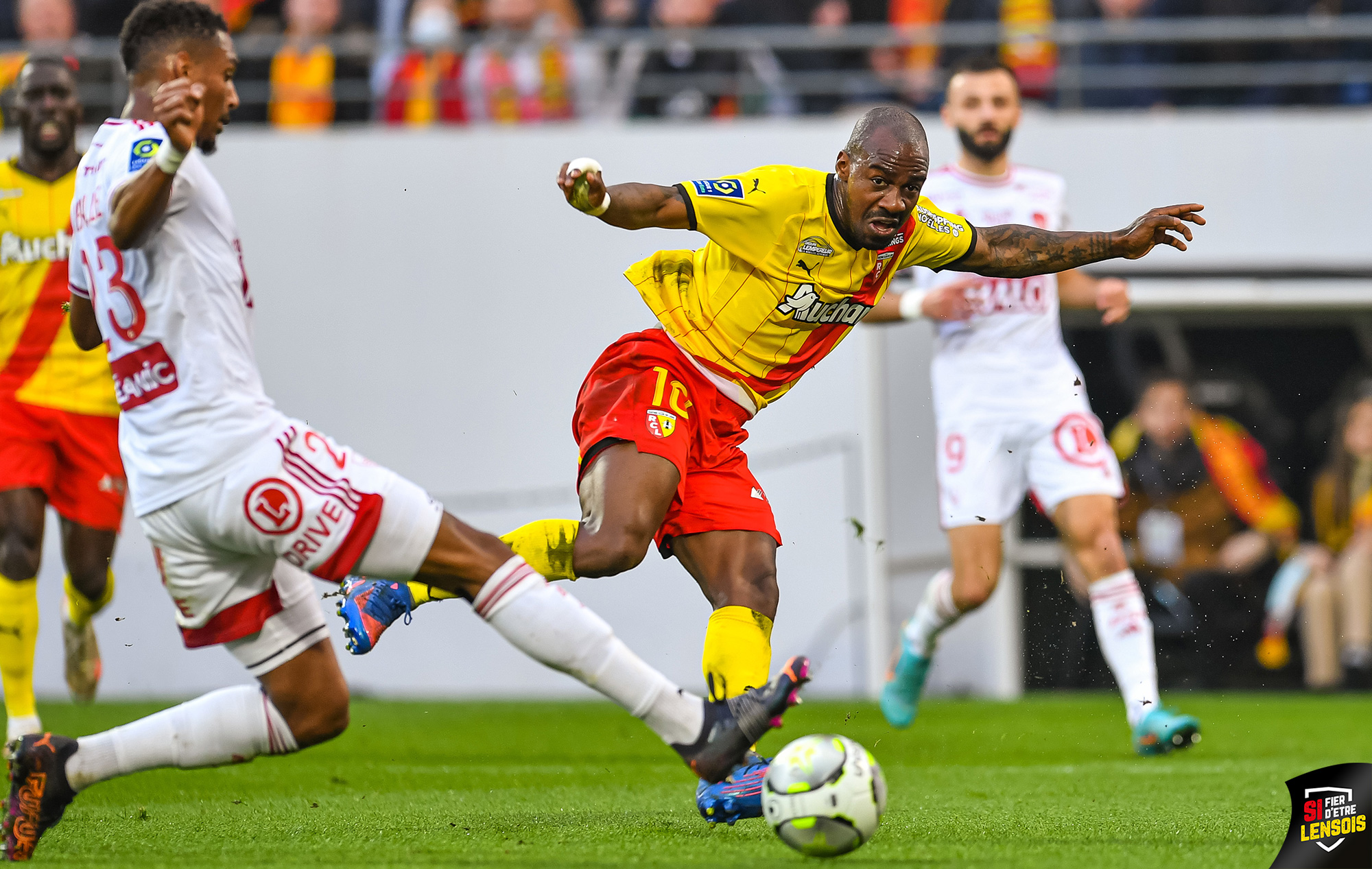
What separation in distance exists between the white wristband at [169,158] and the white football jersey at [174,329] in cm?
9

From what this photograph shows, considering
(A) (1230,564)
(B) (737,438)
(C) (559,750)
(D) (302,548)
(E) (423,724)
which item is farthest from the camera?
(A) (1230,564)

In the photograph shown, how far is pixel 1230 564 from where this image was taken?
1135 cm

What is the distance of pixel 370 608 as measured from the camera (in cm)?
491

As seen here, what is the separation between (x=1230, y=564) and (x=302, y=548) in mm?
8817

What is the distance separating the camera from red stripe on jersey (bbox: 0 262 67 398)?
6828 millimetres

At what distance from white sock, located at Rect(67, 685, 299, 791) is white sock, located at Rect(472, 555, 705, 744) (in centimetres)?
77

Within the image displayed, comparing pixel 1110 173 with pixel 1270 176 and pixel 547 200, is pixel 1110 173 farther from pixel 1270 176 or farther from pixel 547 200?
pixel 547 200

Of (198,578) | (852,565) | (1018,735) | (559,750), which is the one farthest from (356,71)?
(198,578)

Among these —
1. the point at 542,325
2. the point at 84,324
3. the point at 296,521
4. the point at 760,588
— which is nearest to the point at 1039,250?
the point at 760,588

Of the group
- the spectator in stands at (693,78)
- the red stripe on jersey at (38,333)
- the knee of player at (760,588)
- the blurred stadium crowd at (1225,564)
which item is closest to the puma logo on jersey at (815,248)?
the knee of player at (760,588)

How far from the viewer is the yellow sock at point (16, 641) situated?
21.1ft

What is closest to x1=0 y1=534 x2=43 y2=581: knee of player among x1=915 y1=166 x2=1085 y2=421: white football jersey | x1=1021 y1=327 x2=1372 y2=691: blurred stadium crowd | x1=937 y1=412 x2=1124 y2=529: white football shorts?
x1=937 y1=412 x2=1124 y2=529: white football shorts

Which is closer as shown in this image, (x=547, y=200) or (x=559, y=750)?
(x=559, y=750)

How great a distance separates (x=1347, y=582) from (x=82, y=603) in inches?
320
